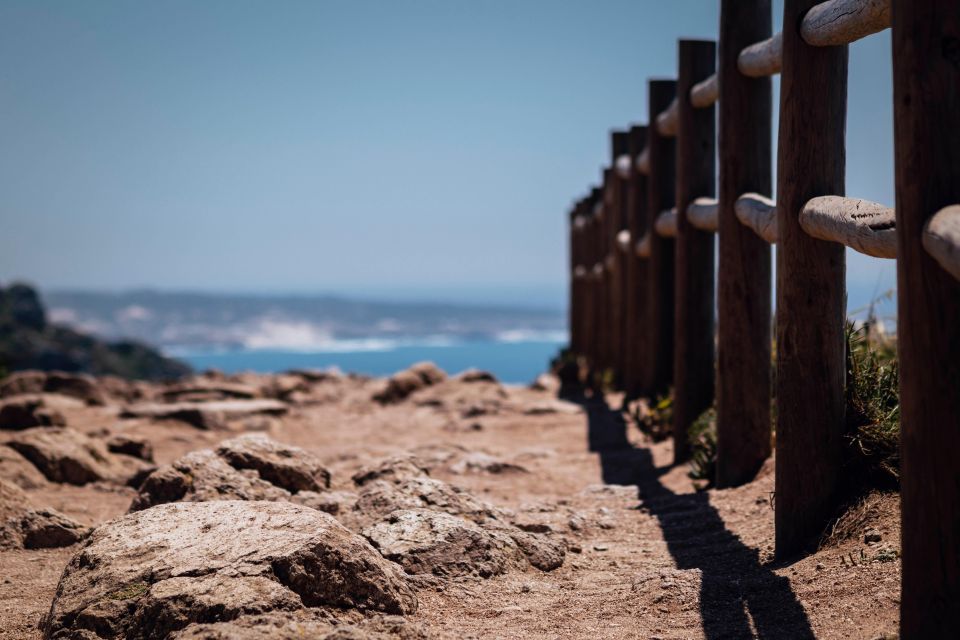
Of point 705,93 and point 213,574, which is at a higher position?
point 705,93

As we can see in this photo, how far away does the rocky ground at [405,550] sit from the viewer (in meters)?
2.73

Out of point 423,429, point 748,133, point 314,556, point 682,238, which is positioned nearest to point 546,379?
point 423,429

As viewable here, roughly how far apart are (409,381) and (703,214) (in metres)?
6.46

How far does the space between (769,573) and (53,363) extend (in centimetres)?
1891

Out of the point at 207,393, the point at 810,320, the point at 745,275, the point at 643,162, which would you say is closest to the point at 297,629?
the point at 810,320

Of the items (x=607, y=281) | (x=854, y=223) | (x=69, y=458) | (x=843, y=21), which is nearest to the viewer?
(x=854, y=223)

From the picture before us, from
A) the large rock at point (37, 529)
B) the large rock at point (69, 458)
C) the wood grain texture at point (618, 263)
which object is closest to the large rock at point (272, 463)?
the large rock at point (37, 529)

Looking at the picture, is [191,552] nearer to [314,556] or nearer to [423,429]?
[314,556]

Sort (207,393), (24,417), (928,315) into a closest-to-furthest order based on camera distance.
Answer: (928,315)
(24,417)
(207,393)

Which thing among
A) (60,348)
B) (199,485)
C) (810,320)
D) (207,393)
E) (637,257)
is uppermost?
(637,257)

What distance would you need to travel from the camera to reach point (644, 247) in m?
8.01

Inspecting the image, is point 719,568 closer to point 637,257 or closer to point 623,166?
point 637,257

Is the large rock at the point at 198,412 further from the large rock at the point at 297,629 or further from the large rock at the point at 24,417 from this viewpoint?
the large rock at the point at 297,629

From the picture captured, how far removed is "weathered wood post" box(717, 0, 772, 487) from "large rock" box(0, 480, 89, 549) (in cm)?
326
